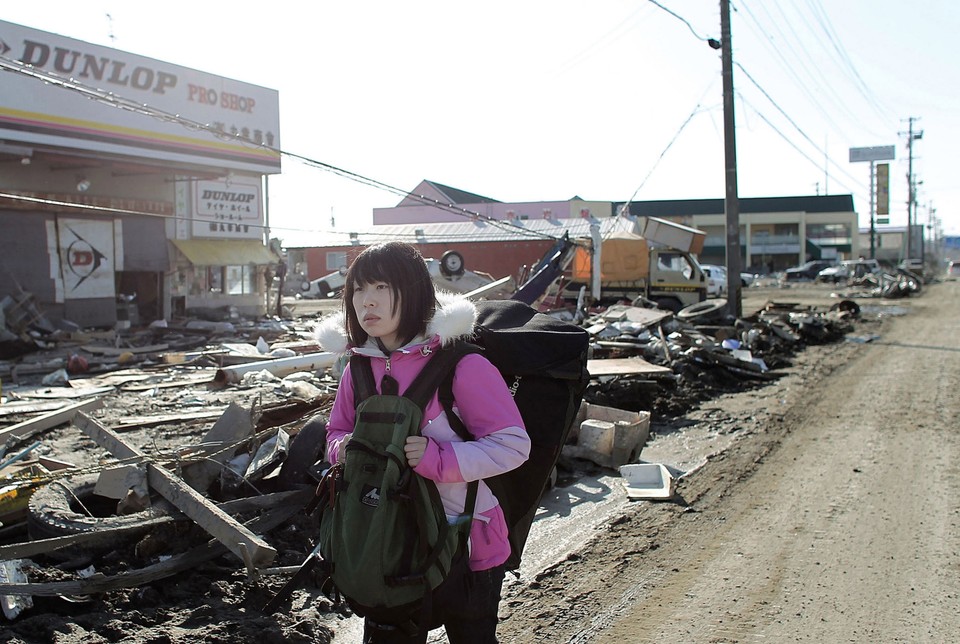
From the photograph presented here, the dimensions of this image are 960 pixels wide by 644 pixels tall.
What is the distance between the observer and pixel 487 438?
2246 millimetres

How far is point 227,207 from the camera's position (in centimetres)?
2711

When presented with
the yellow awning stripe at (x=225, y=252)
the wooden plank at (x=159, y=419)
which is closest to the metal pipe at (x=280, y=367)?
the wooden plank at (x=159, y=419)

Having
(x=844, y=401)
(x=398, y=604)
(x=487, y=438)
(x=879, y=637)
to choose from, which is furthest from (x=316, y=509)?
(x=844, y=401)

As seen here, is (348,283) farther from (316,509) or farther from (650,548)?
(650,548)

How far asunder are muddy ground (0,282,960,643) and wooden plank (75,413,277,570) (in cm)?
29

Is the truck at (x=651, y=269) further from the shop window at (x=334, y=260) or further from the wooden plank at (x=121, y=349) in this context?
the shop window at (x=334, y=260)

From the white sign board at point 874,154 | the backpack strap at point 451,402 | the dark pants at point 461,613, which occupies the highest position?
the white sign board at point 874,154

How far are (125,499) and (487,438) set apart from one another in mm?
3668

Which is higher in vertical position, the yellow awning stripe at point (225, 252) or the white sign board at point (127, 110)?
the white sign board at point (127, 110)

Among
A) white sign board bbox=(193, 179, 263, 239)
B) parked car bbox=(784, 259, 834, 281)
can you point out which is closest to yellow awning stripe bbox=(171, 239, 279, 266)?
white sign board bbox=(193, 179, 263, 239)

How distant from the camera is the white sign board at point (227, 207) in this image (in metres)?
26.3

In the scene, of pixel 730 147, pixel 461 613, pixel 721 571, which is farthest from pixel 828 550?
pixel 730 147

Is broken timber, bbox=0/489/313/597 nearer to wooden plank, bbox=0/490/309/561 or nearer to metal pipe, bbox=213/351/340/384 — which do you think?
wooden plank, bbox=0/490/309/561

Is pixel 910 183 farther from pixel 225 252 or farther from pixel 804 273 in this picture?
pixel 225 252
